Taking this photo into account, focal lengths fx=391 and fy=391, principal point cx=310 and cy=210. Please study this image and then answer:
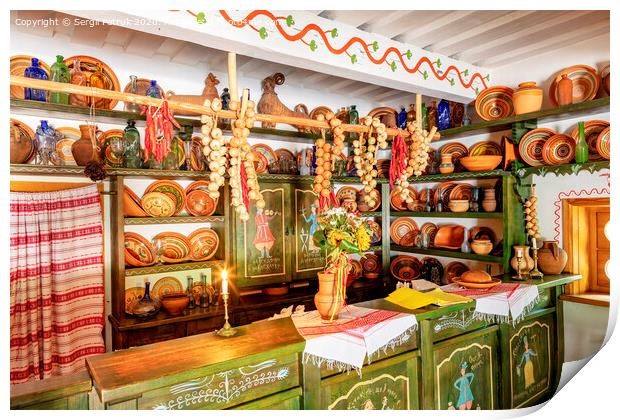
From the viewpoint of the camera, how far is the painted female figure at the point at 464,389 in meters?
2.29

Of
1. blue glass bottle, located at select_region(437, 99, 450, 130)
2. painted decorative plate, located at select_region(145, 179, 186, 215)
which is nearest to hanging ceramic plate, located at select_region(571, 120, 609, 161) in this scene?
blue glass bottle, located at select_region(437, 99, 450, 130)

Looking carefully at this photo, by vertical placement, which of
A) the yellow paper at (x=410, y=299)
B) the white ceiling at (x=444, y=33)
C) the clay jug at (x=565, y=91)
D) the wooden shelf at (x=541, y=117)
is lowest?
the yellow paper at (x=410, y=299)

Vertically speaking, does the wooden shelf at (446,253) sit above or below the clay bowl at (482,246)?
below

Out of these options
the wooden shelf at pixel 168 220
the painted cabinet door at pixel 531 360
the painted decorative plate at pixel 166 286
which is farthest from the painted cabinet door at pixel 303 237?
the painted cabinet door at pixel 531 360

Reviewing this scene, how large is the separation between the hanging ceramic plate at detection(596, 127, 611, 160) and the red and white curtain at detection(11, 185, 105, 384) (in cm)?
352

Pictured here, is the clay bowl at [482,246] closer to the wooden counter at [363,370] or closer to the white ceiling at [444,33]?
the wooden counter at [363,370]

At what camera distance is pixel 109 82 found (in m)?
2.89

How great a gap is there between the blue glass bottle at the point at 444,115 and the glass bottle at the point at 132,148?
261cm

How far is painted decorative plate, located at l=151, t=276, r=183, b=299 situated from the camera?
314cm

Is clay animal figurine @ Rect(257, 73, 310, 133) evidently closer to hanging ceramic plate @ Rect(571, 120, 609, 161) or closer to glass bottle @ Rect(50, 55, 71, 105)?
glass bottle @ Rect(50, 55, 71, 105)

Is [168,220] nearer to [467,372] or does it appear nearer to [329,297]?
[329,297]
